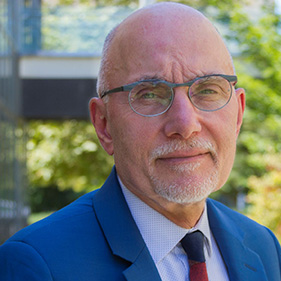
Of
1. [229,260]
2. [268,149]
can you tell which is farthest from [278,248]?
[268,149]

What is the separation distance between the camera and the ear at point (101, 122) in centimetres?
200

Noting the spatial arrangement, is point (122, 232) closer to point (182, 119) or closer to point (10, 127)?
point (182, 119)

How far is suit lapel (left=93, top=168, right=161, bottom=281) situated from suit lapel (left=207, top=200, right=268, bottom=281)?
0.37 meters

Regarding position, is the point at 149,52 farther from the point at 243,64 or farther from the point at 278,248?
the point at 243,64

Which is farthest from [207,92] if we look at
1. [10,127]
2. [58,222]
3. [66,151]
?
[66,151]

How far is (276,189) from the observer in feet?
38.1

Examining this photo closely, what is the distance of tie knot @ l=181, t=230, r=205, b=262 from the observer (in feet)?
6.07

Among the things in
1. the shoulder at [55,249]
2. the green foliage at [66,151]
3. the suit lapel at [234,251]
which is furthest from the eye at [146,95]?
the green foliage at [66,151]

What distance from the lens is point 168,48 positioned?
5.91 ft

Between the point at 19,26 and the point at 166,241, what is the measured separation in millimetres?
14456

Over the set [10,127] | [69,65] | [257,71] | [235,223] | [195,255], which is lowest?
[10,127]

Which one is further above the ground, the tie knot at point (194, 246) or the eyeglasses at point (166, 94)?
the eyeglasses at point (166, 94)

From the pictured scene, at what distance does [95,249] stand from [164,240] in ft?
0.78

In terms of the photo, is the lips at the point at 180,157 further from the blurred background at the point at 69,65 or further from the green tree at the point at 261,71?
the green tree at the point at 261,71
